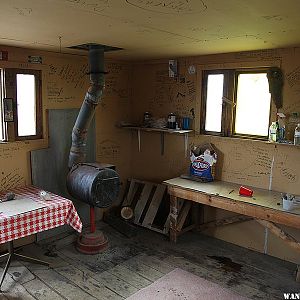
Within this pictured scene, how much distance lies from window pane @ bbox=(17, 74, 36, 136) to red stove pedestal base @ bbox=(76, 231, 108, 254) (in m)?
1.36

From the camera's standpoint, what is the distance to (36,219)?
299 centimetres

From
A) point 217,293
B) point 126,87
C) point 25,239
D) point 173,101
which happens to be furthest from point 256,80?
point 25,239

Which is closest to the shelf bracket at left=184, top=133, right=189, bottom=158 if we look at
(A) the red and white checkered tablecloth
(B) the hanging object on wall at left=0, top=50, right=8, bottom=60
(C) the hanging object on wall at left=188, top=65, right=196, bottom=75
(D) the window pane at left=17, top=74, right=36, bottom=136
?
(C) the hanging object on wall at left=188, top=65, right=196, bottom=75

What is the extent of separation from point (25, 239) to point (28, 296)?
1029 mm

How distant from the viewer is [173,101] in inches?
176

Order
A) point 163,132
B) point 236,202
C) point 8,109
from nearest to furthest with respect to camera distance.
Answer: point 236,202 → point 8,109 → point 163,132

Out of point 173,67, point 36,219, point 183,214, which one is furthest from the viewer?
point 173,67

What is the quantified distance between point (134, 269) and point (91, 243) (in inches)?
24.8

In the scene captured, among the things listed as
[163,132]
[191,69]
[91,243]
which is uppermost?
[191,69]

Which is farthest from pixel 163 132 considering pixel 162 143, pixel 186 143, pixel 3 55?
pixel 3 55

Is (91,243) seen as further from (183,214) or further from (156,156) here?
(156,156)

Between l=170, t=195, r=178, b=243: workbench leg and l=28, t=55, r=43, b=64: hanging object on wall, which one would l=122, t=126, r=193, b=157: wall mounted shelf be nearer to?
l=170, t=195, r=178, b=243: workbench leg

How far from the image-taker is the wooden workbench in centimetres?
316

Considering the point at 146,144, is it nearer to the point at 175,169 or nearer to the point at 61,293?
the point at 175,169
